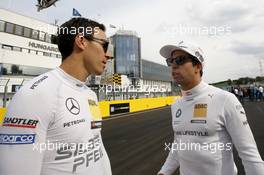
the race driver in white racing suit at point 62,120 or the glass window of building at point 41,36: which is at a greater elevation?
the glass window of building at point 41,36

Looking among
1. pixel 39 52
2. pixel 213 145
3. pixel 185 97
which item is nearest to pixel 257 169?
pixel 213 145

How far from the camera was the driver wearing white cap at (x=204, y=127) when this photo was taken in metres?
1.97

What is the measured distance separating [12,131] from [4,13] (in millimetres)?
36025

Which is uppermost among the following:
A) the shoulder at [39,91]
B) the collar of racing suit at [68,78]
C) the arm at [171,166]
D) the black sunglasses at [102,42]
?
the black sunglasses at [102,42]

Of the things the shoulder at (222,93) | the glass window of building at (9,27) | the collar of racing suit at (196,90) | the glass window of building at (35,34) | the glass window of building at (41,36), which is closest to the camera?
the shoulder at (222,93)

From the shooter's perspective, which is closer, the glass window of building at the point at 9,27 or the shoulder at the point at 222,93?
the shoulder at the point at 222,93

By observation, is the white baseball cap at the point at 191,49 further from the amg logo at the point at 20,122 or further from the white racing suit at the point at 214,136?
the amg logo at the point at 20,122

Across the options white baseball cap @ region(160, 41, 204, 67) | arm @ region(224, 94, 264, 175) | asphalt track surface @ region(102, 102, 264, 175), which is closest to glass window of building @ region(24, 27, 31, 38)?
asphalt track surface @ region(102, 102, 264, 175)

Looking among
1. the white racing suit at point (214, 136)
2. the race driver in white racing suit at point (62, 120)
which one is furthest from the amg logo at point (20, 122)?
the white racing suit at point (214, 136)

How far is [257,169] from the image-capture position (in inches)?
72.1

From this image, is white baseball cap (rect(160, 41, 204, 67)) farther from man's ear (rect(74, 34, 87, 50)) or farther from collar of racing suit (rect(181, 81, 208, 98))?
man's ear (rect(74, 34, 87, 50))

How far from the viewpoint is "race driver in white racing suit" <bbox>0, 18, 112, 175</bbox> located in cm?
130

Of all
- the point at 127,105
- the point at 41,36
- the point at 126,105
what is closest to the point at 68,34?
the point at 126,105

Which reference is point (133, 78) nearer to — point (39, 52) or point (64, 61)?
point (39, 52)
